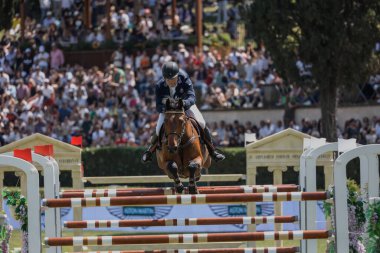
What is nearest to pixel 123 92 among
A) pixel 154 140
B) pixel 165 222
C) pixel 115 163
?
pixel 115 163

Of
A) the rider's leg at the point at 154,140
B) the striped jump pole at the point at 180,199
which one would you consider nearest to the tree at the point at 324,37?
the rider's leg at the point at 154,140

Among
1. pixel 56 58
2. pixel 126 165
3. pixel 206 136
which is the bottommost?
pixel 126 165

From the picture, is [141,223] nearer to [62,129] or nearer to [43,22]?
[62,129]

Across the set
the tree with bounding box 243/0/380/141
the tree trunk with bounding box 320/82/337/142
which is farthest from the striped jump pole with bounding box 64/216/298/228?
the tree with bounding box 243/0/380/141

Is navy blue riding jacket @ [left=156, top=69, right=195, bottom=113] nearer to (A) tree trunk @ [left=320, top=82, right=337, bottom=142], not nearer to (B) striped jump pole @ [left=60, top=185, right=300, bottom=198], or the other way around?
(B) striped jump pole @ [left=60, top=185, right=300, bottom=198]

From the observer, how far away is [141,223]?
10352 mm

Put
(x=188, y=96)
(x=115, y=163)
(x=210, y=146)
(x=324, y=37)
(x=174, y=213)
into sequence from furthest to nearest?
(x=115, y=163), (x=324, y=37), (x=174, y=213), (x=210, y=146), (x=188, y=96)

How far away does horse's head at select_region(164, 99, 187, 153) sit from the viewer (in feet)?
41.5

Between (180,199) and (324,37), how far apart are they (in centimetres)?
1526

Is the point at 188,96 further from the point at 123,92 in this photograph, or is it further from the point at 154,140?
the point at 123,92

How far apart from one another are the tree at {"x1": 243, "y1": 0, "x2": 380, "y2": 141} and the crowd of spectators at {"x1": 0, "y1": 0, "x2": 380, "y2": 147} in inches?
24.2

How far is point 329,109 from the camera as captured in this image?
2502 cm

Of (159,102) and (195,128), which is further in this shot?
(195,128)

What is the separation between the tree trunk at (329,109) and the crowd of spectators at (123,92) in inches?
20.0
